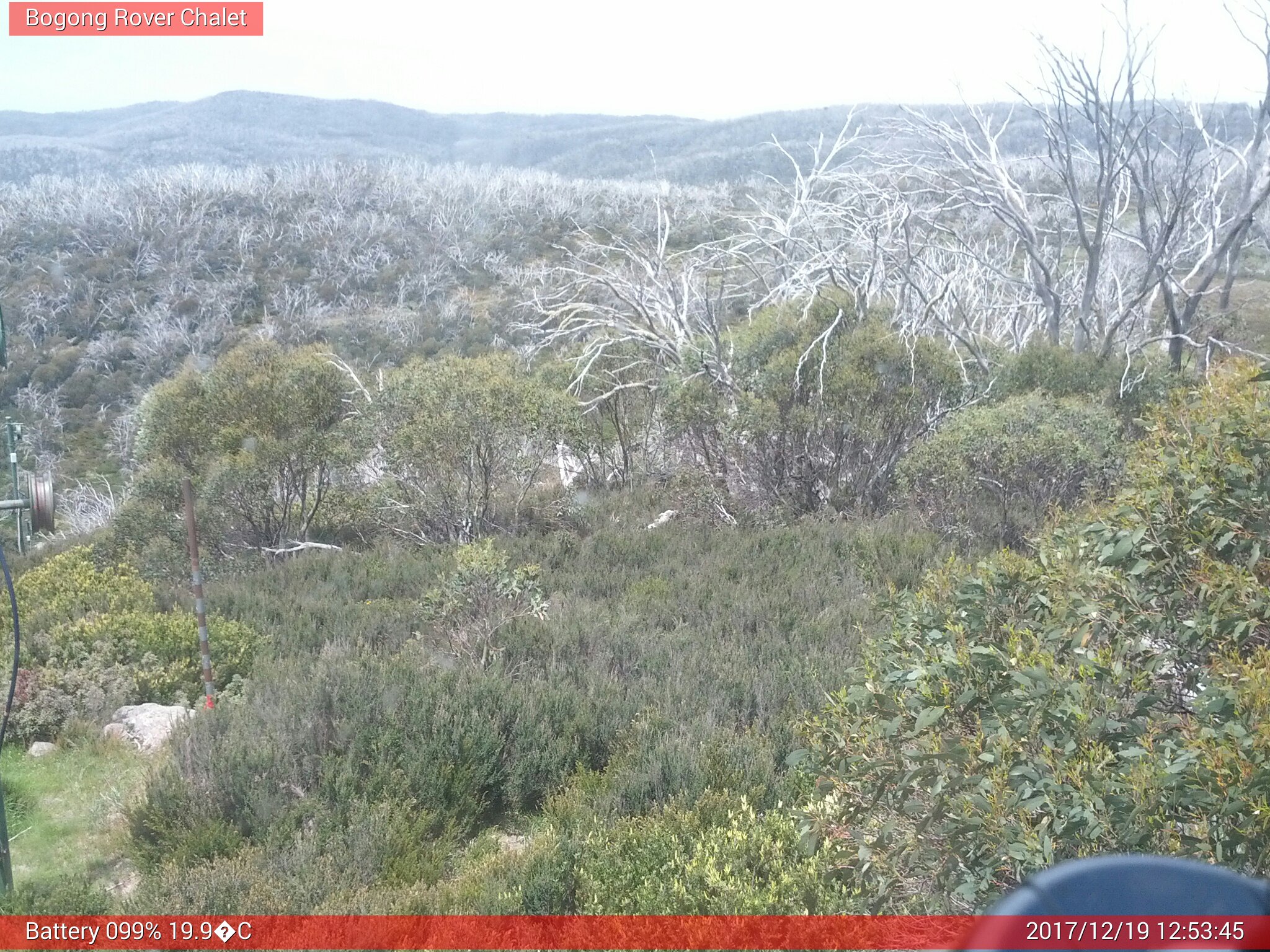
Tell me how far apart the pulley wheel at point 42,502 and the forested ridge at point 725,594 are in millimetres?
1288

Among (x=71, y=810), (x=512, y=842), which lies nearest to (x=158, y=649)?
(x=71, y=810)

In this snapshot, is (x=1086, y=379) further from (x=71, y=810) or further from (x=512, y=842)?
(x=71, y=810)

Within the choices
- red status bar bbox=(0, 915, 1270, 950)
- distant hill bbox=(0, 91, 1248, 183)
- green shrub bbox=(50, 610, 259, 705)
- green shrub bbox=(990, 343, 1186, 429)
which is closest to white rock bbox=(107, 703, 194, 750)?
green shrub bbox=(50, 610, 259, 705)

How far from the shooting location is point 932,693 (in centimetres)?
277

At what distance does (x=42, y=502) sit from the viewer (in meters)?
3.72

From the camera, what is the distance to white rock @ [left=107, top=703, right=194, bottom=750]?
17.7 feet

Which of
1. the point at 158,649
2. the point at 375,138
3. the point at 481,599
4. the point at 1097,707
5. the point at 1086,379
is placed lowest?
the point at 158,649

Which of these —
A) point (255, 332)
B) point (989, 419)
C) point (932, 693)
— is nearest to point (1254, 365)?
point (932, 693)

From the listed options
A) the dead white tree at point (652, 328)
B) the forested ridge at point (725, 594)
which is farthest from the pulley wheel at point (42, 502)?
the dead white tree at point (652, 328)

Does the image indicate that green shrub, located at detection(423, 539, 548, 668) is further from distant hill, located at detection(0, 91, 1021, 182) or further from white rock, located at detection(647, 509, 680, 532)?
distant hill, located at detection(0, 91, 1021, 182)

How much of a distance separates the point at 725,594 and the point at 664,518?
362 centimetres

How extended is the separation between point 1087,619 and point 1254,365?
3.54 feet

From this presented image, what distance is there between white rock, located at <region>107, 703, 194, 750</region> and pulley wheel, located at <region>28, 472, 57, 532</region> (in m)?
1.78

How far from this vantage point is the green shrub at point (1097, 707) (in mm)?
2234
